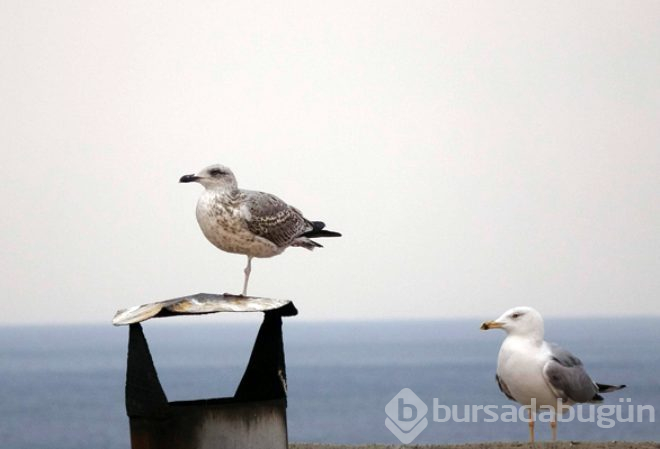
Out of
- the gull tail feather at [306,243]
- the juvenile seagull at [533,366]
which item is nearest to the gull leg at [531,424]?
the juvenile seagull at [533,366]

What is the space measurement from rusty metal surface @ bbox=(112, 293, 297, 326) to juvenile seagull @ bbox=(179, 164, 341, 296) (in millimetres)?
828

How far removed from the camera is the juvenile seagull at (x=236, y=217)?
905 cm

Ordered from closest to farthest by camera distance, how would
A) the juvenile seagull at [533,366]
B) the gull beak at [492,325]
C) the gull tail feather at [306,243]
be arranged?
the gull tail feather at [306,243] < the juvenile seagull at [533,366] < the gull beak at [492,325]

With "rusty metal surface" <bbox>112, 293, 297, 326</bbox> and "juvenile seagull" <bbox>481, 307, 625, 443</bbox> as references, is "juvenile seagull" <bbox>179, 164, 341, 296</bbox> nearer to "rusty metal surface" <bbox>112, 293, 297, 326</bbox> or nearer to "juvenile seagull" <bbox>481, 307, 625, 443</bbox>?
Answer: "rusty metal surface" <bbox>112, 293, 297, 326</bbox>

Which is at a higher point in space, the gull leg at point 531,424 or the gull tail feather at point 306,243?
the gull tail feather at point 306,243

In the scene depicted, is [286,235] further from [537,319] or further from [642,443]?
[642,443]

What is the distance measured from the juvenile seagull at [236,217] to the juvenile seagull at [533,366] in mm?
2539

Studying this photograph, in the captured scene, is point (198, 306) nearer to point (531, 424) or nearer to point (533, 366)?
point (533, 366)

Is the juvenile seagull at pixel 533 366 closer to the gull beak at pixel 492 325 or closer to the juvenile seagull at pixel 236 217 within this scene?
the gull beak at pixel 492 325

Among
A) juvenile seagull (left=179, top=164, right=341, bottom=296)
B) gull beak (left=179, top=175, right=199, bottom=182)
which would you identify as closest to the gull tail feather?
juvenile seagull (left=179, top=164, right=341, bottom=296)

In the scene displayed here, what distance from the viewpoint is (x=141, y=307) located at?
7875 mm

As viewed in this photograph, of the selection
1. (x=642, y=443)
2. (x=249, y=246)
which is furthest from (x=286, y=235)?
(x=642, y=443)

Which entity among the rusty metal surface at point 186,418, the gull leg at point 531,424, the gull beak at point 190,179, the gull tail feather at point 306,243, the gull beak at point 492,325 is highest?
the gull beak at point 190,179

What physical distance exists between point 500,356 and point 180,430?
13.6ft
